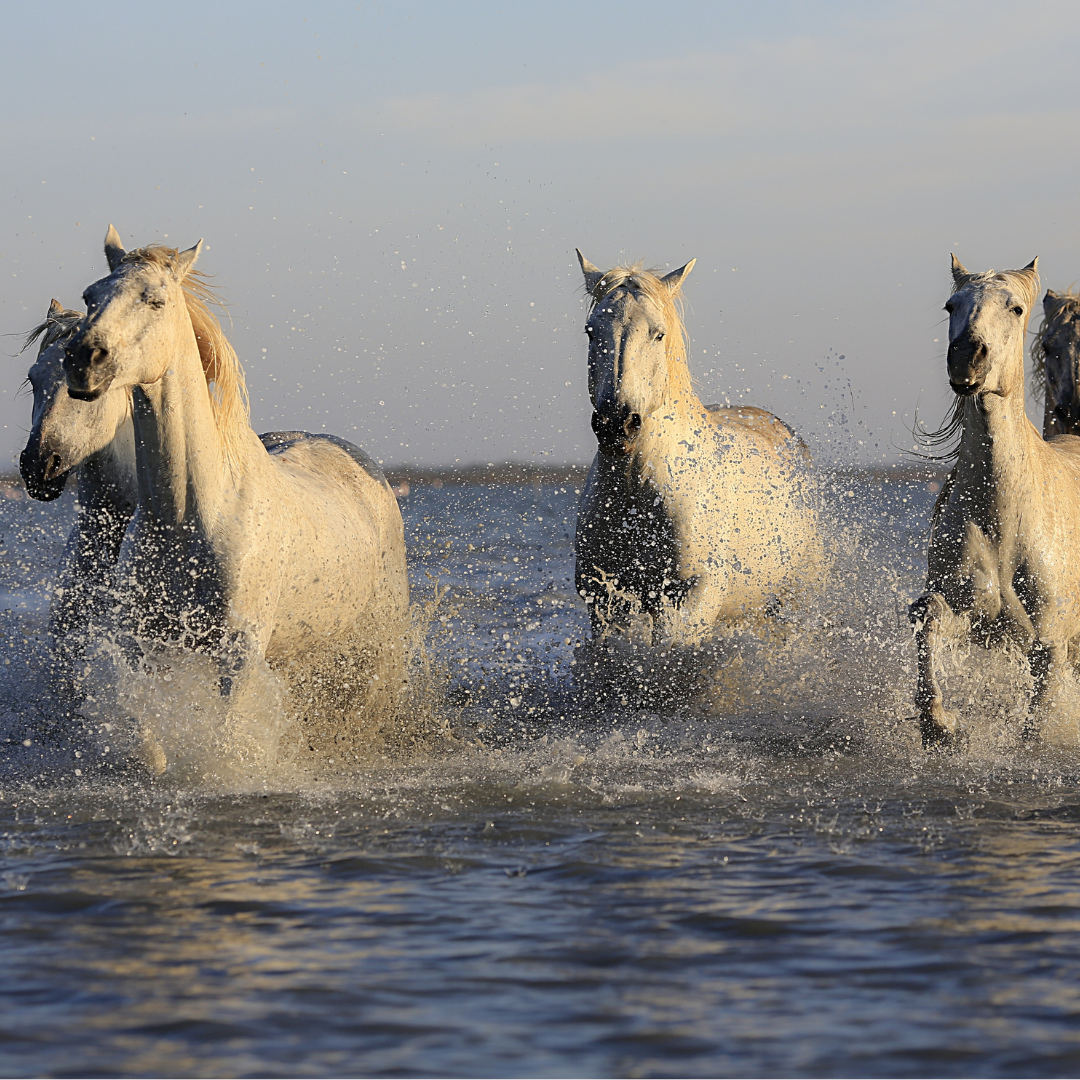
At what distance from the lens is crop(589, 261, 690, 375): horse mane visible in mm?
6566

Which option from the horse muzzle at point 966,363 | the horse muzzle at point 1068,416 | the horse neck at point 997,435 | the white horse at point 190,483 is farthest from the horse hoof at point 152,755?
the horse muzzle at point 1068,416

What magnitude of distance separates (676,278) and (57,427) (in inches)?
125

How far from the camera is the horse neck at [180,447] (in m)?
5.54

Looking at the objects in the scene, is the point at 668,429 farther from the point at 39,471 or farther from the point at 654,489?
the point at 39,471

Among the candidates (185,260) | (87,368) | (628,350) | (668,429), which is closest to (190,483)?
(87,368)

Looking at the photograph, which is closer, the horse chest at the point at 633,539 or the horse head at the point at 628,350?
the horse head at the point at 628,350

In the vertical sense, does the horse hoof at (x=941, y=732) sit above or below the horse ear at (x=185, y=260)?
below

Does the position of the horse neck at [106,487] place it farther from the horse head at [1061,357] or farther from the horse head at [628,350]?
the horse head at [1061,357]

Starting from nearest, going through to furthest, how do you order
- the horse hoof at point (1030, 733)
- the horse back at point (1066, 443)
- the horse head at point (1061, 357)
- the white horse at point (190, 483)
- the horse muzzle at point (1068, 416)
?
1. the white horse at point (190, 483)
2. the horse hoof at point (1030, 733)
3. the horse back at point (1066, 443)
4. the horse head at point (1061, 357)
5. the horse muzzle at point (1068, 416)

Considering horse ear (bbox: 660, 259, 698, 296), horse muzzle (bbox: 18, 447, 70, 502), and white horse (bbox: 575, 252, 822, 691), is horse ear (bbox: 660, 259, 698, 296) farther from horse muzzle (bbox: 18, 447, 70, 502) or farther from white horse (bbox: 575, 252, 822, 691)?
horse muzzle (bbox: 18, 447, 70, 502)

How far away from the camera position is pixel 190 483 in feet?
18.4

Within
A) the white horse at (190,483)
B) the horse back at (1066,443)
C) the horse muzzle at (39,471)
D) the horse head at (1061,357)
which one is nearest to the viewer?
the white horse at (190,483)

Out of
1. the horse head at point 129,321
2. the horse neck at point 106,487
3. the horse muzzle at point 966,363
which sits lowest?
the horse neck at point 106,487

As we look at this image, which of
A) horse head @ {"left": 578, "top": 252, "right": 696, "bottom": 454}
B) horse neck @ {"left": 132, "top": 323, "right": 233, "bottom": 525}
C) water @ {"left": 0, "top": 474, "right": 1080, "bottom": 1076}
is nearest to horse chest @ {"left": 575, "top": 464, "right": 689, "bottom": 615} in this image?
horse head @ {"left": 578, "top": 252, "right": 696, "bottom": 454}
